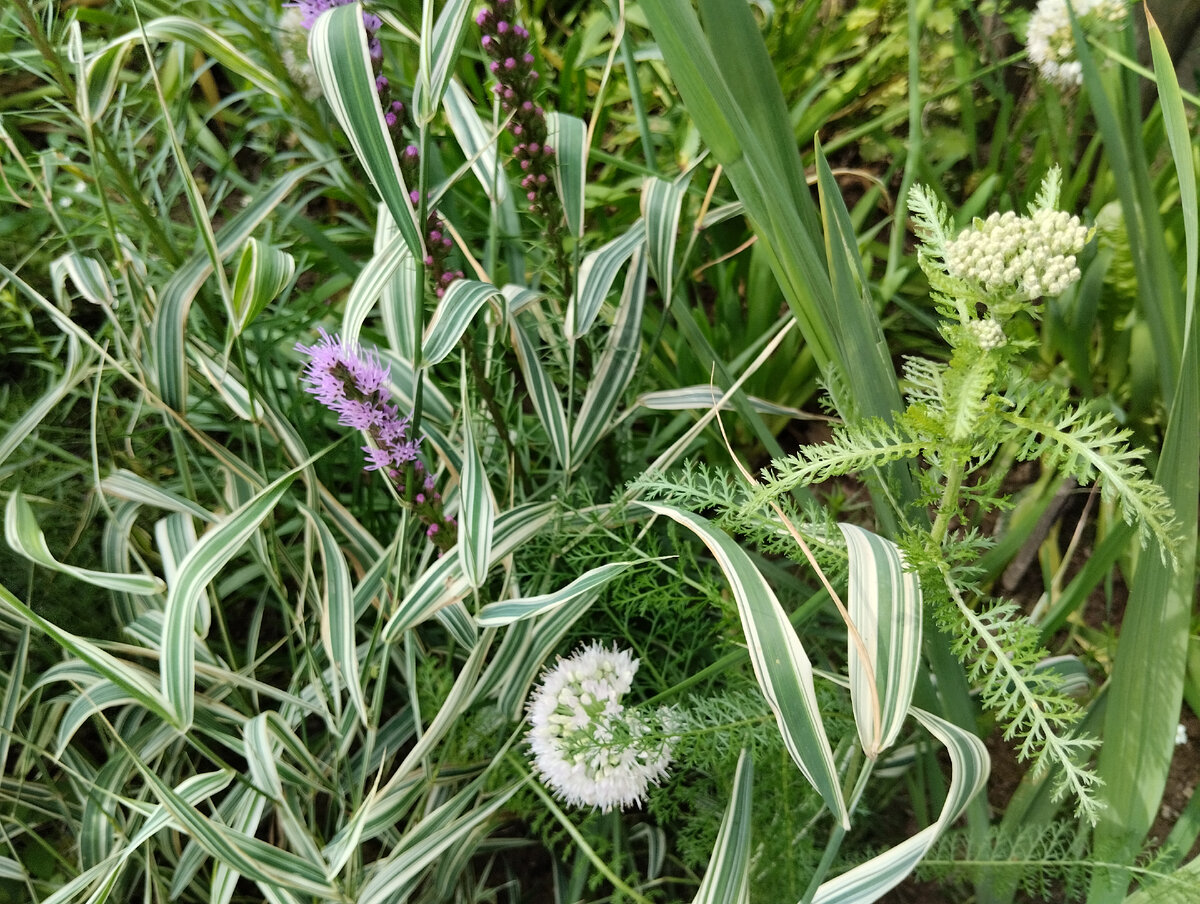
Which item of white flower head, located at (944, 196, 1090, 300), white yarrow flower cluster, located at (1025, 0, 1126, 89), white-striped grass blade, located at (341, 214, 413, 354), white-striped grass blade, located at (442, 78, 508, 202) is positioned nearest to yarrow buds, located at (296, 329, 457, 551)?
white-striped grass blade, located at (341, 214, 413, 354)

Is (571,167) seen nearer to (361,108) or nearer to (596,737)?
(361,108)

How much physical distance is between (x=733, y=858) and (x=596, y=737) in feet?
0.49

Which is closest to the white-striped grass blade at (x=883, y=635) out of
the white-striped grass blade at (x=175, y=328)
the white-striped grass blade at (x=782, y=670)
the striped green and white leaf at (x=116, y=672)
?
the white-striped grass blade at (x=782, y=670)

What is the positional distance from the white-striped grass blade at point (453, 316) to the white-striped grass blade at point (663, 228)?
8.3 inches

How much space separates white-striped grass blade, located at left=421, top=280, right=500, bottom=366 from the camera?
63 centimetres

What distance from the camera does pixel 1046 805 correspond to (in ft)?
2.66

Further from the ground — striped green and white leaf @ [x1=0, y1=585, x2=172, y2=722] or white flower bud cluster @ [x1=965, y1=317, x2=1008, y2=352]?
white flower bud cluster @ [x1=965, y1=317, x2=1008, y2=352]

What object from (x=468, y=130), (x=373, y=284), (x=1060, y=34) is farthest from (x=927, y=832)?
(x=1060, y=34)

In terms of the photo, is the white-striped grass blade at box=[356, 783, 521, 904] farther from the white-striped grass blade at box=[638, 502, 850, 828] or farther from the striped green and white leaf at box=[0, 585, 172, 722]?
the white-striped grass blade at box=[638, 502, 850, 828]

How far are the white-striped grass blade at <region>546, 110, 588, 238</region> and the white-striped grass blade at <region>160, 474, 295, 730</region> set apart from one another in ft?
1.19

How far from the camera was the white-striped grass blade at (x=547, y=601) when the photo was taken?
64cm

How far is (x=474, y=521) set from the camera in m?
0.69

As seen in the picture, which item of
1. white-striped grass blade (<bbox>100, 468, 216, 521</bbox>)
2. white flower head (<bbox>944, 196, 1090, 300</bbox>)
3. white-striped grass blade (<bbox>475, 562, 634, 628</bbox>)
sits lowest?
white-striped grass blade (<bbox>100, 468, 216, 521</bbox>)

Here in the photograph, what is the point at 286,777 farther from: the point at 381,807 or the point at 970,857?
the point at 970,857
